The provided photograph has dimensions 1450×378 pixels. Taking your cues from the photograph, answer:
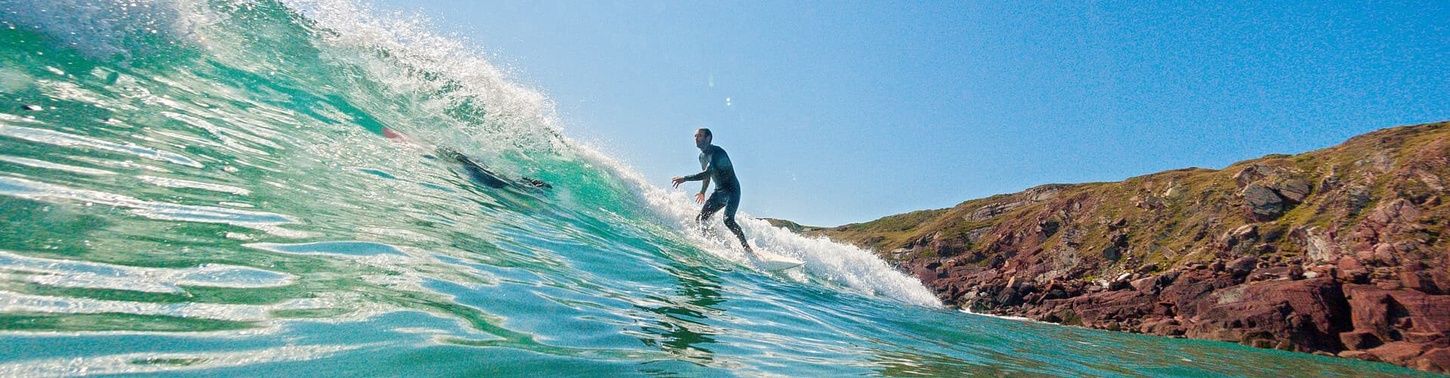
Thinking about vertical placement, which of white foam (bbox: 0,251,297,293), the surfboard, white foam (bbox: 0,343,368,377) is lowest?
white foam (bbox: 0,343,368,377)

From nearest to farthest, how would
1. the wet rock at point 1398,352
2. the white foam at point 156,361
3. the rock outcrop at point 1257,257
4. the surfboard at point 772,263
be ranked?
the white foam at point 156,361 → the surfboard at point 772,263 → the wet rock at point 1398,352 → the rock outcrop at point 1257,257

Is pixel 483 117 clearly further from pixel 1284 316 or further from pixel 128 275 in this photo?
pixel 1284 316

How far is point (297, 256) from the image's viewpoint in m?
3.88

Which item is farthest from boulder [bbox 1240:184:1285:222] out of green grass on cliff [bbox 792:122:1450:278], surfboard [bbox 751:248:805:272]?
surfboard [bbox 751:248:805:272]

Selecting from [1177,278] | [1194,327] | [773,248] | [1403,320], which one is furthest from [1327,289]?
[773,248]

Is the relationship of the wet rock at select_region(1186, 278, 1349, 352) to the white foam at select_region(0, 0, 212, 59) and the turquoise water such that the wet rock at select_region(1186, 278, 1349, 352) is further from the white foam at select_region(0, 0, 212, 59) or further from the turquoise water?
the white foam at select_region(0, 0, 212, 59)

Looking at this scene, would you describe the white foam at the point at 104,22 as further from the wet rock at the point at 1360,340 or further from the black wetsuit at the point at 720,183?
the wet rock at the point at 1360,340

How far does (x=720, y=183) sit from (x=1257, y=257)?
3930 centimetres

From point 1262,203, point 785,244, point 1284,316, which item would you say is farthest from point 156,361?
point 1262,203

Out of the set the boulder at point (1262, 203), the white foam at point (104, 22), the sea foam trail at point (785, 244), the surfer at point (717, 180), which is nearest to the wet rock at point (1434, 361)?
the sea foam trail at point (785, 244)

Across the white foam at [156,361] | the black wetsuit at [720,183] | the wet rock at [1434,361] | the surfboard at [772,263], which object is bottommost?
the white foam at [156,361]

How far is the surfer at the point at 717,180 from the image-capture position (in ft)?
44.6

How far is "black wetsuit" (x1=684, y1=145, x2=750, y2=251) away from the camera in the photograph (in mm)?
13859

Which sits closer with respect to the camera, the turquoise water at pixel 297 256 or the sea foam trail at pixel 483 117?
the turquoise water at pixel 297 256
